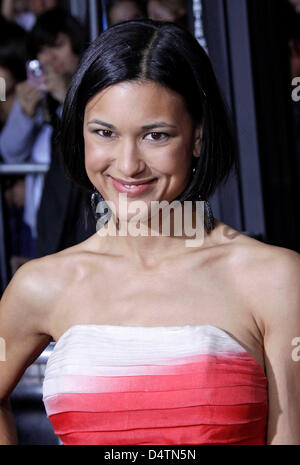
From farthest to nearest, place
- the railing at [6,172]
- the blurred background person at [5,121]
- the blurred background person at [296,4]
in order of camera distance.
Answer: the blurred background person at [5,121]
the railing at [6,172]
the blurred background person at [296,4]

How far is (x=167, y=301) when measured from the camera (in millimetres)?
1445

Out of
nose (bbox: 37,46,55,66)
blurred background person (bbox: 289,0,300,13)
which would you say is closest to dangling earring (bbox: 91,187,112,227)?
nose (bbox: 37,46,55,66)

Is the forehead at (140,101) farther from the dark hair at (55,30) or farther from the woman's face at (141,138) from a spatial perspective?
the dark hair at (55,30)

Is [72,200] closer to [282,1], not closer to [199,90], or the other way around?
[282,1]

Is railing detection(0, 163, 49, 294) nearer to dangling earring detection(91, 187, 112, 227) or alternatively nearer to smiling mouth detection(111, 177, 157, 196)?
dangling earring detection(91, 187, 112, 227)

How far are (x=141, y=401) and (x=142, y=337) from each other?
0.36ft

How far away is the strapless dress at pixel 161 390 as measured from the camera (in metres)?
1.34

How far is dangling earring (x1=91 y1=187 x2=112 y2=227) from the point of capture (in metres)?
1.53

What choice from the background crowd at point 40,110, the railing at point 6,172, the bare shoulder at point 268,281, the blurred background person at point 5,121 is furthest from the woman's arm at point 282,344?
the blurred background person at point 5,121

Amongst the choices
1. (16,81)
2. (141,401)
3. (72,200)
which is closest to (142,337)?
(141,401)

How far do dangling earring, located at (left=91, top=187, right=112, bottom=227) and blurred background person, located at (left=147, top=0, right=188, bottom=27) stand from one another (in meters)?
1.51

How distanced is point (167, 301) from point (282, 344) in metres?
0.22

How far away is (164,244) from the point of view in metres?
1.53

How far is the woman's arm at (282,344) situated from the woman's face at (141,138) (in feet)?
0.76
